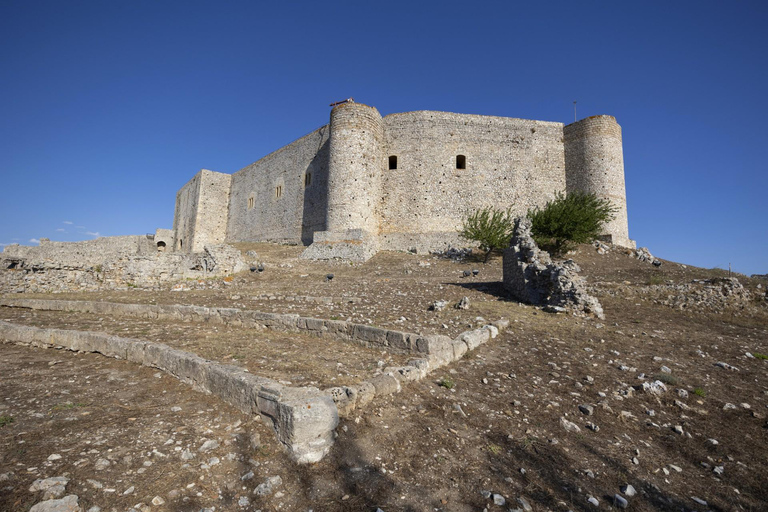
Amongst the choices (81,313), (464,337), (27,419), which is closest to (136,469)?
(27,419)

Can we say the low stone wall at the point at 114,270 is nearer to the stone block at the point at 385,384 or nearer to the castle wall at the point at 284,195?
the castle wall at the point at 284,195

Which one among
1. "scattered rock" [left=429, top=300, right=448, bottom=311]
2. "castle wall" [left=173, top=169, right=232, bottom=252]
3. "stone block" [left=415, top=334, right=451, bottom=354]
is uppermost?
"castle wall" [left=173, top=169, right=232, bottom=252]

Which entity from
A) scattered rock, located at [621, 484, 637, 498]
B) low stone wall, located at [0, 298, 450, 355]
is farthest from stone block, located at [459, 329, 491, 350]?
scattered rock, located at [621, 484, 637, 498]

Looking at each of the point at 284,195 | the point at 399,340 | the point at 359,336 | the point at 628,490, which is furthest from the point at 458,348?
the point at 284,195

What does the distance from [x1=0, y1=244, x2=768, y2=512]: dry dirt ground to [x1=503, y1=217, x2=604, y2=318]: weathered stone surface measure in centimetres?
153

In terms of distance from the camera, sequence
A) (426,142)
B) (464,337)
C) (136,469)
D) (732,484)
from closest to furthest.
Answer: (136,469) < (732,484) < (464,337) < (426,142)

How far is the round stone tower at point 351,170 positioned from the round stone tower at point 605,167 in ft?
44.4

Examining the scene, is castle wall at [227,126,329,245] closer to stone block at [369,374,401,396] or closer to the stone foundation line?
the stone foundation line

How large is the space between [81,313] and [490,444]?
360 inches

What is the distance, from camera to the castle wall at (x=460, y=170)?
77.8 ft

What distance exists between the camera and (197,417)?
2994mm

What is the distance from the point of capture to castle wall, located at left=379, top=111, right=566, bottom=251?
934 inches

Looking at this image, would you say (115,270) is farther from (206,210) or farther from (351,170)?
(206,210)

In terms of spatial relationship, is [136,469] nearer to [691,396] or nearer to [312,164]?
[691,396]
